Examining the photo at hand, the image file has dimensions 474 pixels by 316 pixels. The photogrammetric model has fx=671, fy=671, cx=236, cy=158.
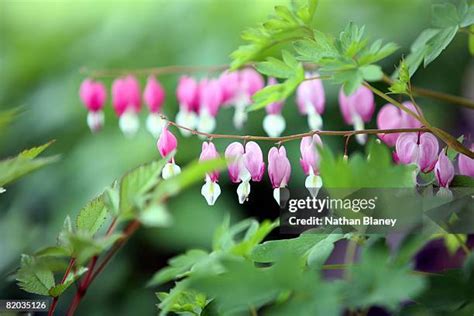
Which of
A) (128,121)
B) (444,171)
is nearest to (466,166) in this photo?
(444,171)

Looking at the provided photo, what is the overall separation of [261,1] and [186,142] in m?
0.41

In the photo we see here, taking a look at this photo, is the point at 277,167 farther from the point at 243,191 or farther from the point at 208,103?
the point at 208,103

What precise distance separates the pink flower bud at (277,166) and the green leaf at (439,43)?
250 millimetres

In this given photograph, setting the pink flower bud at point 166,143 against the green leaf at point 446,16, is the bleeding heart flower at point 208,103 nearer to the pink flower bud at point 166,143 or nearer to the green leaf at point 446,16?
the pink flower bud at point 166,143

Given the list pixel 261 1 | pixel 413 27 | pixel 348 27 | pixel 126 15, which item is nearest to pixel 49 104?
pixel 126 15

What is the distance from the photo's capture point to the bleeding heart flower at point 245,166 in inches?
39.1

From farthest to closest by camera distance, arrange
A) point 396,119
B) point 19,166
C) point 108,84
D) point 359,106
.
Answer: point 108,84 < point 359,106 < point 396,119 < point 19,166

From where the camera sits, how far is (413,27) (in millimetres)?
1649

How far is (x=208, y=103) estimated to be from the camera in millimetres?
1517

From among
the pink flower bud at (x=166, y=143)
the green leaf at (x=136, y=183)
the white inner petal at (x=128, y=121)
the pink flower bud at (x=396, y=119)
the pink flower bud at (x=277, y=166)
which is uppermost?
the green leaf at (x=136, y=183)

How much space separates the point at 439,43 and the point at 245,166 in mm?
327

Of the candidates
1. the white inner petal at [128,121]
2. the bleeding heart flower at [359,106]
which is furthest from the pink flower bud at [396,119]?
the white inner petal at [128,121]

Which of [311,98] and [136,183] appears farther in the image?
[311,98]

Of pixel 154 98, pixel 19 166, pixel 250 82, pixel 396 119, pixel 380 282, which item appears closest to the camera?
pixel 380 282
